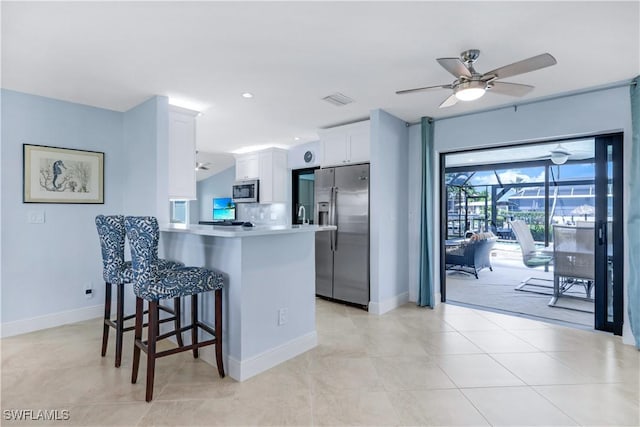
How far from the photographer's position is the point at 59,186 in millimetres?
3445

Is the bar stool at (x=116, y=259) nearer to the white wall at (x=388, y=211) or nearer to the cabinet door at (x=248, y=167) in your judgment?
the white wall at (x=388, y=211)

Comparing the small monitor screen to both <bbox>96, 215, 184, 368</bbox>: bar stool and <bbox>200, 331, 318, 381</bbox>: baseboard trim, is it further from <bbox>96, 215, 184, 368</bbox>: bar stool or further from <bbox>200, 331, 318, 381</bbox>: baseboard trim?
<bbox>200, 331, 318, 381</bbox>: baseboard trim

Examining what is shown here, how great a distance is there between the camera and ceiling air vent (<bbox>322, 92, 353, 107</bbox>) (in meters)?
3.33

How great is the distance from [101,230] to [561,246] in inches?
199

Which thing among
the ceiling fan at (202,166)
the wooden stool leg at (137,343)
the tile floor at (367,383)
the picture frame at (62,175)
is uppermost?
the ceiling fan at (202,166)

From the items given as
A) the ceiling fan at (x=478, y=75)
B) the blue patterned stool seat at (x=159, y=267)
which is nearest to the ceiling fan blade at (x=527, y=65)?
the ceiling fan at (x=478, y=75)

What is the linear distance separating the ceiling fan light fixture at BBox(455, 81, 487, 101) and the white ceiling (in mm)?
274

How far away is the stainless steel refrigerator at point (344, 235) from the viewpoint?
403 centimetres

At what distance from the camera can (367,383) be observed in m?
2.28

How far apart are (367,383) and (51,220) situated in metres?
3.57

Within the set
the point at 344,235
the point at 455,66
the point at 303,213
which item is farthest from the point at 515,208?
the point at 455,66

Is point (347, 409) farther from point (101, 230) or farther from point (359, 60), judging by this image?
point (359, 60)

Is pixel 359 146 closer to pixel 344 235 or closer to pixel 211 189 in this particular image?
pixel 344 235

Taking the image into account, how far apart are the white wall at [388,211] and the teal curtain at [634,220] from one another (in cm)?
Result: 222
